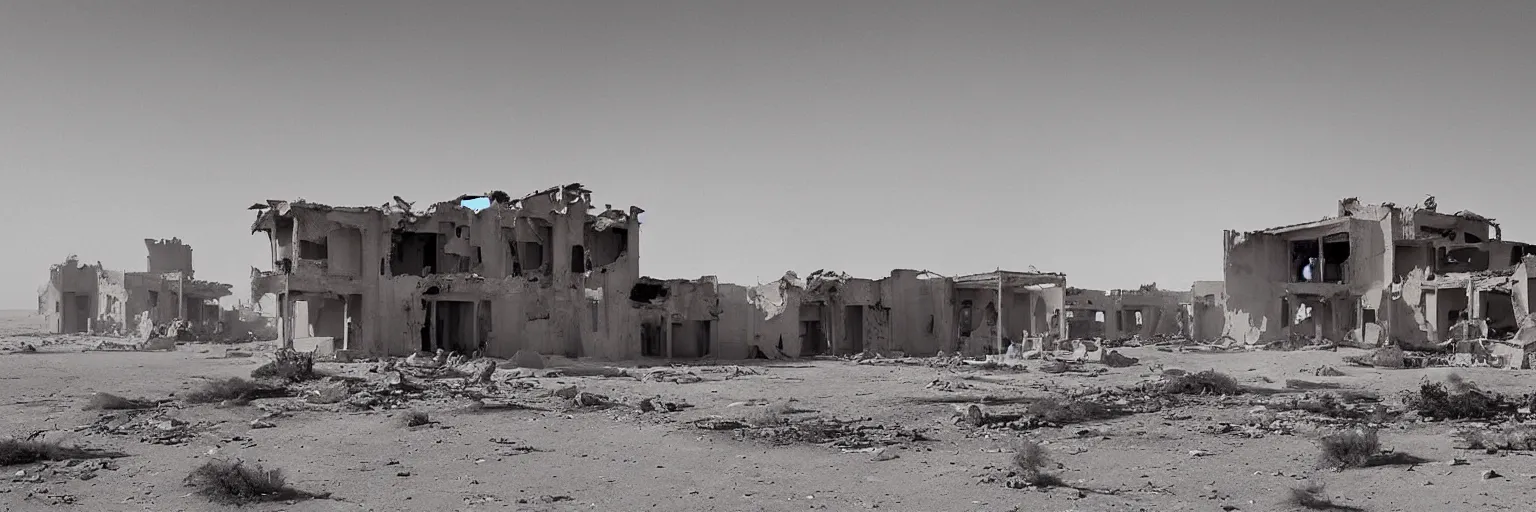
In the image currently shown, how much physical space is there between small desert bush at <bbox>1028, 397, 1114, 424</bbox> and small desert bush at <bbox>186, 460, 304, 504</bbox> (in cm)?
1169

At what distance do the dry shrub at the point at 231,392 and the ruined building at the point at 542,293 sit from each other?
11.8 m

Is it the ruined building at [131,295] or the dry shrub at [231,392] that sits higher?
the ruined building at [131,295]

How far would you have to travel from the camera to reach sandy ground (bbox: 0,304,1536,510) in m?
10.6

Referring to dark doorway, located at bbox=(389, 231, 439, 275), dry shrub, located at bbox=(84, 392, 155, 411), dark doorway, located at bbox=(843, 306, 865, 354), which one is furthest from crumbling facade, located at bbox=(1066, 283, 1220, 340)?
dry shrub, located at bbox=(84, 392, 155, 411)

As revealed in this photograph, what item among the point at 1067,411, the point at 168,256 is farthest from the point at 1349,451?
the point at 168,256

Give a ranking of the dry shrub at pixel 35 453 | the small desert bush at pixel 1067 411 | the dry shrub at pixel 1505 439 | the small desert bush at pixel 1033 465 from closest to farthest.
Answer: the small desert bush at pixel 1033 465, the dry shrub at pixel 35 453, the dry shrub at pixel 1505 439, the small desert bush at pixel 1067 411

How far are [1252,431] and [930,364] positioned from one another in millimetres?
18011

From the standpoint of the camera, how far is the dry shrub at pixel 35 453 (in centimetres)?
1233

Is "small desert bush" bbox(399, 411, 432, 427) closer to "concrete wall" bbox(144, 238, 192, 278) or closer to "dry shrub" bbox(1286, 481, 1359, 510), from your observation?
"dry shrub" bbox(1286, 481, 1359, 510)

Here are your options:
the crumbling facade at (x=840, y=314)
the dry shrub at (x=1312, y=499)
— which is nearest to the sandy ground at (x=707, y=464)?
the dry shrub at (x=1312, y=499)

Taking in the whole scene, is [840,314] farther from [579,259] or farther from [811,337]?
[579,259]

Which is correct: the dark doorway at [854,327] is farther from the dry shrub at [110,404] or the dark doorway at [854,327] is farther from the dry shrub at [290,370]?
the dry shrub at [110,404]

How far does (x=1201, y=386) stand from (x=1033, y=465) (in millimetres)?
11155

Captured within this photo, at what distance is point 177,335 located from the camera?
44.3 meters
